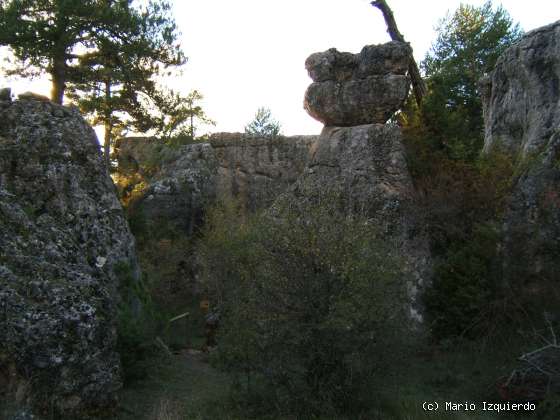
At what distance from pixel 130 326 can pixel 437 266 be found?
320 inches

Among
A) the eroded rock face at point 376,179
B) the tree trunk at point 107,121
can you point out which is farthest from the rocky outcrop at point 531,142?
the tree trunk at point 107,121

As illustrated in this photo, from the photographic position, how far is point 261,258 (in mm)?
10164

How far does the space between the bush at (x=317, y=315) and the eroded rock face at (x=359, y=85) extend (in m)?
9.70

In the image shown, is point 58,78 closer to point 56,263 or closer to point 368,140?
point 368,140

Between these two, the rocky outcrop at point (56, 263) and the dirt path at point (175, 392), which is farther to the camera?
the dirt path at point (175, 392)

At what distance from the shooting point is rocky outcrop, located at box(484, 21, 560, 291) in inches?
530

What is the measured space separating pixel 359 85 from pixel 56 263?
1254 cm

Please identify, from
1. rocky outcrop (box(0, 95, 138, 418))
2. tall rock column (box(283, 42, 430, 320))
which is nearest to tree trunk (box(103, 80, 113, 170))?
tall rock column (box(283, 42, 430, 320))

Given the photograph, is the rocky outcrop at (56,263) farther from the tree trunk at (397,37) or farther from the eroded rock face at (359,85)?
the tree trunk at (397,37)

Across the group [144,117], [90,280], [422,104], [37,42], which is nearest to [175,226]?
[144,117]

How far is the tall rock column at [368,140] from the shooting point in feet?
53.4

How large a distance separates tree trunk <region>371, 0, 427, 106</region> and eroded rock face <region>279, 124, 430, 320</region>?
4.13 metres

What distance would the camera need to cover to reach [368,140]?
58.9 ft

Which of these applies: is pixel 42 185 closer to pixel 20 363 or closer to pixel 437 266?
pixel 20 363
